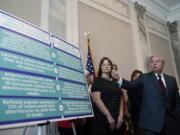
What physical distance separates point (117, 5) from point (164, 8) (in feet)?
7.65

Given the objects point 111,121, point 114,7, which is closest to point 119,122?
point 111,121

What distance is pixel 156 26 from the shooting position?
19.4 feet

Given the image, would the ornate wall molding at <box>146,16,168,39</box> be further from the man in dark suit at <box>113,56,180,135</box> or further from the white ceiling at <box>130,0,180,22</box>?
the man in dark suit at <box>113,56,180,135</box>

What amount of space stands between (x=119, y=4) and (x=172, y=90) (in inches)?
119

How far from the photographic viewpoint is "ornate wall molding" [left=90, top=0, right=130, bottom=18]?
428 cm

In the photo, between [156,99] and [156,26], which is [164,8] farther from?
[156,99]

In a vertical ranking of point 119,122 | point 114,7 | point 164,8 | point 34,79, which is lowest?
point 119,122

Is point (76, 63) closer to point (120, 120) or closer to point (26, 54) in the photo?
point (26, 54)

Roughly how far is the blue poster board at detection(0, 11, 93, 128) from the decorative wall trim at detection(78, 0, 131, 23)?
2421 millimetres

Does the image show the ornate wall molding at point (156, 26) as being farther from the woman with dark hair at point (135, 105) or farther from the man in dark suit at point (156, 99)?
the man in dark suit at point (156, 99)

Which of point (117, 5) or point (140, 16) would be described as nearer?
point (117, 5)

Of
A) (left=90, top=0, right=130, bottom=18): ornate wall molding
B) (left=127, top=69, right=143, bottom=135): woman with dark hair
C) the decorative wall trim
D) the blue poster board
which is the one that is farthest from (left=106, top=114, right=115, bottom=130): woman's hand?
(left=90, top=0, right=130, bottom=18): ornate wall molding

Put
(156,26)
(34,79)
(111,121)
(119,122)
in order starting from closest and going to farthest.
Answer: (34,79), (111,121), (119,122), (156,26)

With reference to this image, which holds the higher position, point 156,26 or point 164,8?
point 164,8
